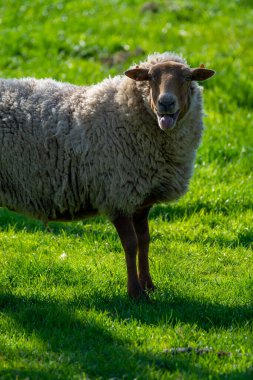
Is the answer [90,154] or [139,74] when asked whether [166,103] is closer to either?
[139,74]

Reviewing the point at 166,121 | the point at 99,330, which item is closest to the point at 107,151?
the point at 166,121

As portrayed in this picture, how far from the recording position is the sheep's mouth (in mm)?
6039

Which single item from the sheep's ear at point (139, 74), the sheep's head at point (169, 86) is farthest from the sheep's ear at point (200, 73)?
the sheep's ear at point (139, 74)

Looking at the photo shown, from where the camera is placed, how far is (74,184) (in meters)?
6.34

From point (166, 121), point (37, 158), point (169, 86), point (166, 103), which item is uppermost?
point (169, 86)

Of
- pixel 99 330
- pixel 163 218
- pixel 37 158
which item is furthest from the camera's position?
pixel 163 218

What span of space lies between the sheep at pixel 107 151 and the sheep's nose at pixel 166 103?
0.10 meters

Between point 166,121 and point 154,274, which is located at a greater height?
point 166,121

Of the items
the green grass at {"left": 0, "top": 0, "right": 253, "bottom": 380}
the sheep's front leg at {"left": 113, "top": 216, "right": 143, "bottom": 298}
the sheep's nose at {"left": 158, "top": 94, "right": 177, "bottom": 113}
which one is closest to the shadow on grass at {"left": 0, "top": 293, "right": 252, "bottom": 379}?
the green grass at {"left": 0, "top": 0, "right": 253, "bottom": 380}

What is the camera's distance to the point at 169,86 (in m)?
6.11

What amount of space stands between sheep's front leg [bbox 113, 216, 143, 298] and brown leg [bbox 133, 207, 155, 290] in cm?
20

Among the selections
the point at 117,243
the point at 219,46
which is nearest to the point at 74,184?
the point at 117,243

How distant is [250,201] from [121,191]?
2.68 metres

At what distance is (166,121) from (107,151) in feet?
1.82
